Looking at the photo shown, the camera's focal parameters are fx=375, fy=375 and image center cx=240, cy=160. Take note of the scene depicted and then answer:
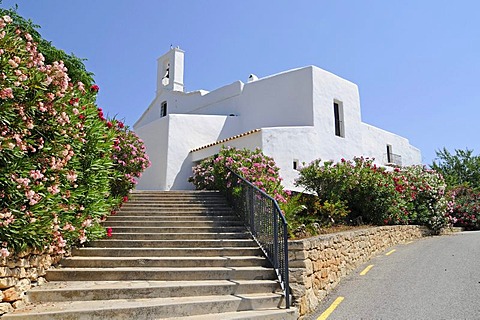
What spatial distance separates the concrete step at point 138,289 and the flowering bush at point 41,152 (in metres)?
0.67

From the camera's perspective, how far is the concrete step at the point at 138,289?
5301 mm

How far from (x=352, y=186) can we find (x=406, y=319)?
8.34 metres

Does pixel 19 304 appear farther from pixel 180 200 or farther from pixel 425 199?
pixel 425 199

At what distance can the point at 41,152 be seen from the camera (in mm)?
5250

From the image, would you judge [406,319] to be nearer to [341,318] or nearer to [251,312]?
[341,318]

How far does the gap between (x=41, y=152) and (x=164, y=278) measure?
2.69m

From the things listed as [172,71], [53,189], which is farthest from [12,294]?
[172,71]

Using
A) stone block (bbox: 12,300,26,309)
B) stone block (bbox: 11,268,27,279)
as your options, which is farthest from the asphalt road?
stone block (bbox: 11,268,27,279)

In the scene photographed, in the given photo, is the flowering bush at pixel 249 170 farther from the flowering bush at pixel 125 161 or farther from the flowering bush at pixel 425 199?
the flowering bush at pixel 425 199

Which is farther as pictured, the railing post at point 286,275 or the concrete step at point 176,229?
the concrete step at point 176,229

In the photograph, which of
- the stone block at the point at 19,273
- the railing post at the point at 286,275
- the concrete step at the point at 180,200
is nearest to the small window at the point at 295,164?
the concrete step at the point at 180,200

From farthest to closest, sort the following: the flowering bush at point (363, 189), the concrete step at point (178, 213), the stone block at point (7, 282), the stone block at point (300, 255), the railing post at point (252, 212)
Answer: the flowering bush at point (363, 189) → the concrete step at point (178, 213) → the railing post at point (252, 212) → the stone block at point (300, 255) → the stone block at point (7, 282)

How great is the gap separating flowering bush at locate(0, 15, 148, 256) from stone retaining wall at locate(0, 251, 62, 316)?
18 cm

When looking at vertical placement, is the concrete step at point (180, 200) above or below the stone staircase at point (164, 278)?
above
